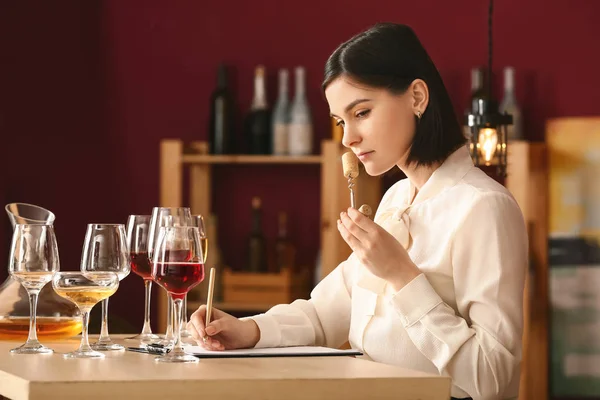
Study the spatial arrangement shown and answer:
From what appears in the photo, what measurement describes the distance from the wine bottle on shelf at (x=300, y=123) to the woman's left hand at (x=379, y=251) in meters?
2.29

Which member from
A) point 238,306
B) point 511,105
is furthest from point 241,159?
point 511,105

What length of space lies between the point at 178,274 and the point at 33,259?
0.33m

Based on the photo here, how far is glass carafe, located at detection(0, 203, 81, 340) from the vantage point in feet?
6.85

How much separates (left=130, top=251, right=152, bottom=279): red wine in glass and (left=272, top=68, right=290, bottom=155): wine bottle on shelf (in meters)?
2.09

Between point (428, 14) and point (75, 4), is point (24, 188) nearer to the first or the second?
point (75, 4)

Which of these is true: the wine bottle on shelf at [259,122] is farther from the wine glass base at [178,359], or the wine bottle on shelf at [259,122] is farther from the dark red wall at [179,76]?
the wine glass base at [178,359]

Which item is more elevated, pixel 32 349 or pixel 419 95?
pixel 419 95

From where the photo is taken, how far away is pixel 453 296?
1902mm

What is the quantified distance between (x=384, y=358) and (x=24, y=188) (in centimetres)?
259

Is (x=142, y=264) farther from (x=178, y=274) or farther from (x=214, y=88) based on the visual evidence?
(x=214, y=88)

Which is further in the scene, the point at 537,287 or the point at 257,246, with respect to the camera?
the point at 257,246

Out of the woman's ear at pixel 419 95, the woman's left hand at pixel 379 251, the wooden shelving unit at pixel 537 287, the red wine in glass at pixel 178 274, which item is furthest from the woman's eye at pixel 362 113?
the wooden shelving unit at pixel 537 287

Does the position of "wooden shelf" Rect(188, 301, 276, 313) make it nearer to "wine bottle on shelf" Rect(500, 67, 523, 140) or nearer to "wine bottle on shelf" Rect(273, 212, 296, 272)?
"wine bottle on shelf" Rect(273, 212, 296, 272)

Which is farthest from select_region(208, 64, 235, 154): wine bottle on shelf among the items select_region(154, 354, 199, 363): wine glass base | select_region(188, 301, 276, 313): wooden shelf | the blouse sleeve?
select_region(154, 354, 199, 363): wine glass base
